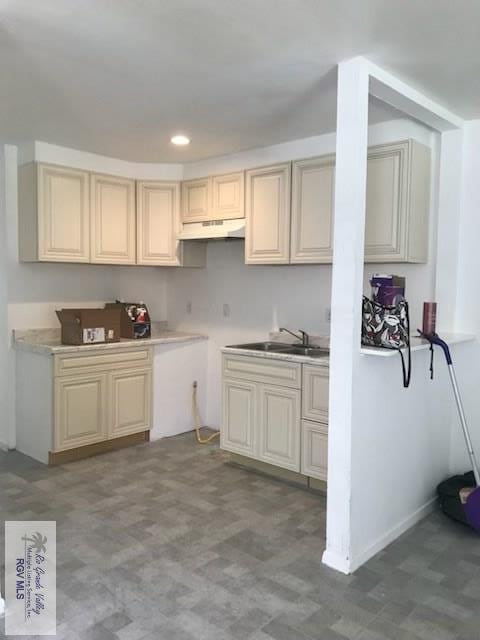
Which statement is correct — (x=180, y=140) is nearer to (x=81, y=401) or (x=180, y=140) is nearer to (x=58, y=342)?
(x=58, y=342)

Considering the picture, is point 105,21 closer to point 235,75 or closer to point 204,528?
point 235,75

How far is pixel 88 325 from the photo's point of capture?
399 centimetres

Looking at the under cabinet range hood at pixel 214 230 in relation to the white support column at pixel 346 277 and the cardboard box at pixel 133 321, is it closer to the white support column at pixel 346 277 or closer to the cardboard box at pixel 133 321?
the cardboard box at pixel 133 321

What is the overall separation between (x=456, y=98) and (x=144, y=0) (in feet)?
5.91

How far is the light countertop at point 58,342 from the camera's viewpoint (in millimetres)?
3850

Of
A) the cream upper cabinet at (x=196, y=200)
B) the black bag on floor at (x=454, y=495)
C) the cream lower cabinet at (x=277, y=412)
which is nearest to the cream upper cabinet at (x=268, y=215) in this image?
the cream upper cabinet at (x=196, y=200)

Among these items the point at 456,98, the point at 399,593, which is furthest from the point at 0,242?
the point at 399,593

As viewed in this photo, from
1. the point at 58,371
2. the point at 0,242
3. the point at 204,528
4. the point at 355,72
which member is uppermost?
the point at 355,72

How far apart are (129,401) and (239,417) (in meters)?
1.01

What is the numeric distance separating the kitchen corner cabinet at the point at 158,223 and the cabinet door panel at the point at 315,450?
199cm

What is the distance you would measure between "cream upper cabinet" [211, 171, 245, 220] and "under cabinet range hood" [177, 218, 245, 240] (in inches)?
2.0

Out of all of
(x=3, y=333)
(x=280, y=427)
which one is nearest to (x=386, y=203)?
(x=280, y=427)

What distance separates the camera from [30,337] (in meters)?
4.20

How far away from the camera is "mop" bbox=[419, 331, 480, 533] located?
2.82 m
